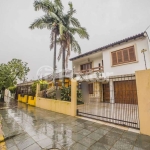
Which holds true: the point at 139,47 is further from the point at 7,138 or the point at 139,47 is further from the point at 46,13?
the point at 7,138

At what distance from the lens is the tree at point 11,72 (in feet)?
39.7

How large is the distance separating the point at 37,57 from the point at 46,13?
19.4 m

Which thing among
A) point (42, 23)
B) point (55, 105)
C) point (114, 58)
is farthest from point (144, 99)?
point (42, 23)

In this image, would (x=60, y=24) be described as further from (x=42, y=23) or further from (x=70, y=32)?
(x=42, y=23)

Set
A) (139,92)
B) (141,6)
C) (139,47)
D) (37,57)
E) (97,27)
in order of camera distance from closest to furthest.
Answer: (139,92) → (139,47) → (141,6) → (97,27) → (37,57)

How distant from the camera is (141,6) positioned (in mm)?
10609

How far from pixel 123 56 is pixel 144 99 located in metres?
7.84

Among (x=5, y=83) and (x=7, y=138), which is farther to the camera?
(x=5, y=83)

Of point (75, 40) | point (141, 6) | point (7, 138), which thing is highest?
point (141, 6)

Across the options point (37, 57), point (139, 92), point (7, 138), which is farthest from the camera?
point (37, 57)

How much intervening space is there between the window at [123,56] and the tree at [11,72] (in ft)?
44.1

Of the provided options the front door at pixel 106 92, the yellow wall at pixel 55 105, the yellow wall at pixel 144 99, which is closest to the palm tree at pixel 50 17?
the yellow wall at pixel 55 105

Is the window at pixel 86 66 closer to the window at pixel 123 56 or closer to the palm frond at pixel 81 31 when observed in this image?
the window at pixel 123 56

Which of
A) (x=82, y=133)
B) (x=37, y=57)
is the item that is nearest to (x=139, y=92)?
(x=82, y=133)
